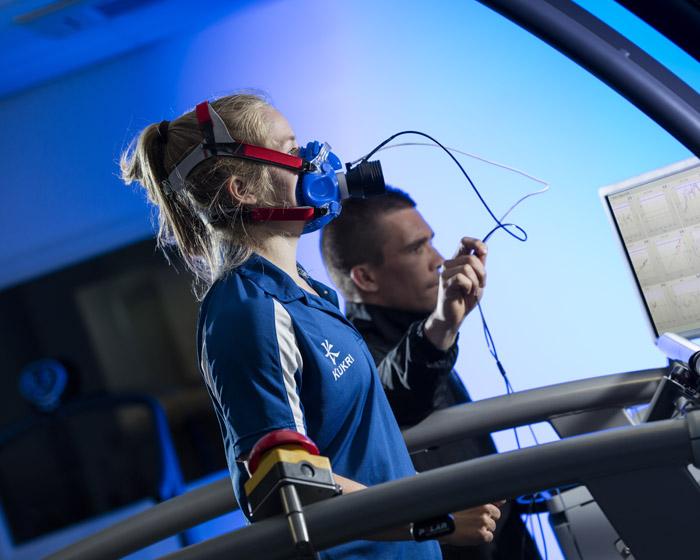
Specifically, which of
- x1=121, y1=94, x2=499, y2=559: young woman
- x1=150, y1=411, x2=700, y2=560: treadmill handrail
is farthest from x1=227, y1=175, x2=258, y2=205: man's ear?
x1=150, y1=411, x2=700, y2=560: treadmill handrail

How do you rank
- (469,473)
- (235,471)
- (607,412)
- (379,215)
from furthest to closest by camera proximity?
(379,215), (607,412), (235,471), (469,473)

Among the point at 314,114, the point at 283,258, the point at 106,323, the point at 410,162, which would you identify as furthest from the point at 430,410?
the point at 106,323

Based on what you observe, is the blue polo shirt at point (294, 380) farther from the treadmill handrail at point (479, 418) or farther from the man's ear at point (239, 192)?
the treadmill handrail at point (479, 418)

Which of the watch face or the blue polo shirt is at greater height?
the watch face

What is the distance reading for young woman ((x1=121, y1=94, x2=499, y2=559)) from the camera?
0.87 metres

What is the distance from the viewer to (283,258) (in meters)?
1.10

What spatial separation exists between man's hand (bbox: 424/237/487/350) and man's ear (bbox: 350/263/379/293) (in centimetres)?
58

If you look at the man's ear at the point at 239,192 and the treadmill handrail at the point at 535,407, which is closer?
the man's ear at the point at 239,192

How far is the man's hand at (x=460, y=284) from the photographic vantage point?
1.40 m

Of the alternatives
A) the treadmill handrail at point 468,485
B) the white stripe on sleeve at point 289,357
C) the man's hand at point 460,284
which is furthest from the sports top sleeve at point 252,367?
the man's hand at point 460,284

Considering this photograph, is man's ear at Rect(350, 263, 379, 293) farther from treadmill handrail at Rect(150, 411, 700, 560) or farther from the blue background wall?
treadmill handrail at Rect(150, 411, 700, 560)

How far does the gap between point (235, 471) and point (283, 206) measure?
1.44 ft

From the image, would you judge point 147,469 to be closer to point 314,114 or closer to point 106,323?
point 106,323

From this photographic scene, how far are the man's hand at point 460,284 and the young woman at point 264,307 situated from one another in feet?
1.08
